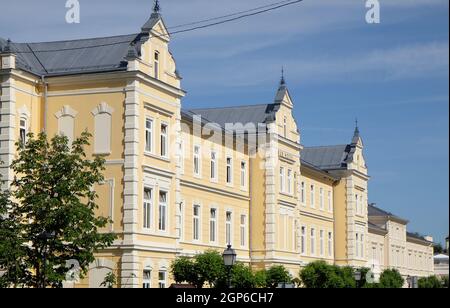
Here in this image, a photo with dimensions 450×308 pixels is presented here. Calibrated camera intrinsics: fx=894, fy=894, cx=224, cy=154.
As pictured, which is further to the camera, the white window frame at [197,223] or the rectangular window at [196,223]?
the rectangular window at [196,223]

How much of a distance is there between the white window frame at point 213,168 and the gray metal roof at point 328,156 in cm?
2218

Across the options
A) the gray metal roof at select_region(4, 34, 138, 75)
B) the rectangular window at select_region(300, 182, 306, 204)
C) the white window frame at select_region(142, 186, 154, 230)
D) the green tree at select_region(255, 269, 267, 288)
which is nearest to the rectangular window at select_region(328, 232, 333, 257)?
the rectangular window at select_region(300, 182, 306, 204)

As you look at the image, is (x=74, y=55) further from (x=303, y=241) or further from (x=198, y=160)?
(x=303, y=241)

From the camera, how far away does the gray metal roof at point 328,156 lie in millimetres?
66312

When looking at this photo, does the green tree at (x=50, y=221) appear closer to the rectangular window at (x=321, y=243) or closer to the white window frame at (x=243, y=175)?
the white window frame at (x=243, y=175)

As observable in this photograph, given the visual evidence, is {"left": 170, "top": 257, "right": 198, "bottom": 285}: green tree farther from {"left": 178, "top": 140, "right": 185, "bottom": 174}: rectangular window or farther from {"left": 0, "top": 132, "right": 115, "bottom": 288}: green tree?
{"left": 0, "top": 132, "right": 115, "bottom": 288}: green tree

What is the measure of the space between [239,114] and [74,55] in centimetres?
1859

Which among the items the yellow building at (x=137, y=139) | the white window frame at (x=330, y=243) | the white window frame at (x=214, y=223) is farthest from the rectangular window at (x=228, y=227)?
the white window frame at (x=330, y=243)

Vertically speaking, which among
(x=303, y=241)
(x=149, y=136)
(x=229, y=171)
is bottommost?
(x=303, y=241)

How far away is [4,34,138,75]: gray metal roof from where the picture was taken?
34.8m

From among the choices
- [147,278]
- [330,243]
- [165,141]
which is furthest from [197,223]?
[330,243]

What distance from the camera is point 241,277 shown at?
37.1 m

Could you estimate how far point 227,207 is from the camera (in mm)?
46438
